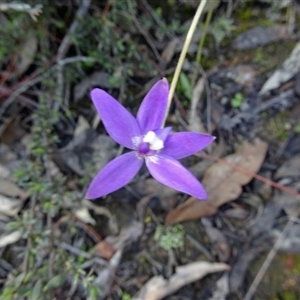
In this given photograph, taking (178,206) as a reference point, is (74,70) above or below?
→ above

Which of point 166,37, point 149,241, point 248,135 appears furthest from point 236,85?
point 149,241

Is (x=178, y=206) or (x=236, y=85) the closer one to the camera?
(x=178, y=206)

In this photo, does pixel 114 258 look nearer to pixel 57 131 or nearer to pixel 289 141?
pixel 57 131

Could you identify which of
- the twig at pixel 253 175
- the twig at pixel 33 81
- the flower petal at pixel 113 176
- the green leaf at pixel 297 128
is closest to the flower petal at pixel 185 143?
the flower petal at pixel 113 176

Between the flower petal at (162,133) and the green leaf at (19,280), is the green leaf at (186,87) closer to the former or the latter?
the flower petal at (162,133)

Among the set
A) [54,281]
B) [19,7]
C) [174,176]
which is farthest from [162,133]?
[19,7]

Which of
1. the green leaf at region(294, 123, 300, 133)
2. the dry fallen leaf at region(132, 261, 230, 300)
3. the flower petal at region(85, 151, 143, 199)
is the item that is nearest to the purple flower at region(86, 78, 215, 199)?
the flower petal at region(85, 151, 143, 199)

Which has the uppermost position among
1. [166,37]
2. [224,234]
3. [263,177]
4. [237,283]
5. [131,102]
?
[166,37]

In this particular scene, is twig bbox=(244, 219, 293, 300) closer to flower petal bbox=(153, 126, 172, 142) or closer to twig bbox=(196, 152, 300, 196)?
twig bbox=(196, 152, 300, 196)
